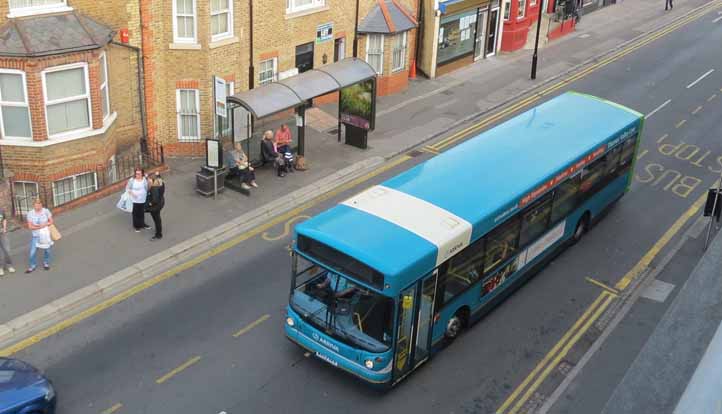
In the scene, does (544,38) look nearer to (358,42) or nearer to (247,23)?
(358,42)

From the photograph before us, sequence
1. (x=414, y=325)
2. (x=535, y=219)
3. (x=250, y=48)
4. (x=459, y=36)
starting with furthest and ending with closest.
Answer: (x=459, y=36), (x=250, y=48), (x=535, y=219), (x=414, y=325)

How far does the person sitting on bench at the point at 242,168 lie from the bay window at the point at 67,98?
3.91m

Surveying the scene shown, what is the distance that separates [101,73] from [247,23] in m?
5.35

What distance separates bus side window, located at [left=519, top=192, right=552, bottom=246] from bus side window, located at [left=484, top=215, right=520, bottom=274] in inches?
11.8

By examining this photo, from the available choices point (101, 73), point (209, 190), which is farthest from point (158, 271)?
point (101, 73)

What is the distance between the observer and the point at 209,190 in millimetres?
22641

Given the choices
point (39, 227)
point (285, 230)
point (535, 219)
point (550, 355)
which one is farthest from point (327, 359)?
point (39, 227)

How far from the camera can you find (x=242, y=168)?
23000mm

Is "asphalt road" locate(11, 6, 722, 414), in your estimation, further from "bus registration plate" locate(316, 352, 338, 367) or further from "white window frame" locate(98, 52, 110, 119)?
"white window frame" locate(98, 52, 110, 119)

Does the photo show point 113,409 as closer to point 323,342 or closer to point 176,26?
point 323,342

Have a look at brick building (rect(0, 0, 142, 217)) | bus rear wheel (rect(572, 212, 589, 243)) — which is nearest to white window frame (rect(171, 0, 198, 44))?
brick building (rect(0, 0, 142, 217))

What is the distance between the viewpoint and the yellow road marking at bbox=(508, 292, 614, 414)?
1551 cm

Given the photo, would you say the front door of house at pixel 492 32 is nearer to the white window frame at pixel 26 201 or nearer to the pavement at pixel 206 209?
the pavement at pixel 206 209

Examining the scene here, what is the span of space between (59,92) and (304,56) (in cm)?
997
